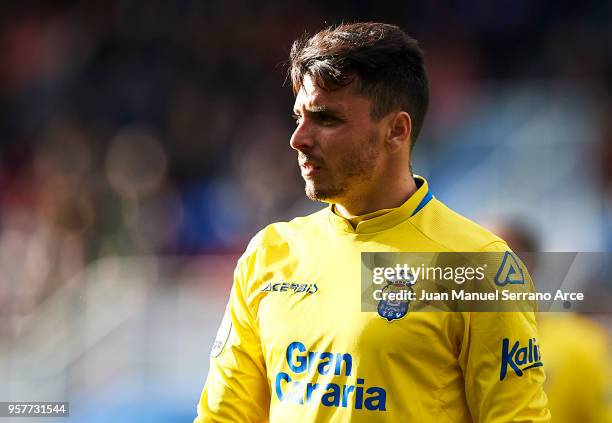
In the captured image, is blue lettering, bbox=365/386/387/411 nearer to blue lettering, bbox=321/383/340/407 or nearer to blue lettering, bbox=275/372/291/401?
blue lettering, bbox=321/383/340/407

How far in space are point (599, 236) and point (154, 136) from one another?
311cm

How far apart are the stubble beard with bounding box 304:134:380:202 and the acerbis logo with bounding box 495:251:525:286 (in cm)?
41

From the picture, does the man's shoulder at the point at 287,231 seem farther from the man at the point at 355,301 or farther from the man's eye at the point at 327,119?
the man's eye at the point at 327,119

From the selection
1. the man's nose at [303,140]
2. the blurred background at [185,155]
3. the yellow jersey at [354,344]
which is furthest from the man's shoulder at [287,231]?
the blurred background at [185,155]

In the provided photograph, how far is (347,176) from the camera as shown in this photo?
6.91 ft

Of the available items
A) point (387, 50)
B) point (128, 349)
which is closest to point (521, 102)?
point (128, 349)

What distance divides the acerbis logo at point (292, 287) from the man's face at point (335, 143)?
229mm

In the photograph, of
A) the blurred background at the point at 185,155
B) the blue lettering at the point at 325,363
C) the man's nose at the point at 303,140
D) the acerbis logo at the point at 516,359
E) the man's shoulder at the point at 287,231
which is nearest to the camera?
the acerbis logo at the point at 516,359

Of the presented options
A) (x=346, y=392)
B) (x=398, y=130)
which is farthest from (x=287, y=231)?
(x=346, y=392)

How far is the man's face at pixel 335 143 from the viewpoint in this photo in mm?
2098

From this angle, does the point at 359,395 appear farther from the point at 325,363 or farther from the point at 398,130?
the point at 398,130

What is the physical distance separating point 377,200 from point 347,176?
0.11m

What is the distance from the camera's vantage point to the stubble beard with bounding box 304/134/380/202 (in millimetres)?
2102

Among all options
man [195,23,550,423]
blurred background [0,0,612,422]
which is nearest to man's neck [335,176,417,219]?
man [195,23,550,423]
